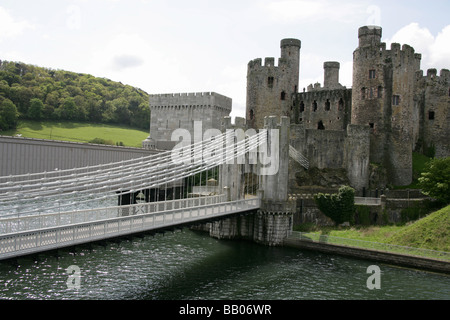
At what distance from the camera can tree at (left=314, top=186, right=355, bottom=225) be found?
24828mm

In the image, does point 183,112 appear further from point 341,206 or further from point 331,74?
point 341,206

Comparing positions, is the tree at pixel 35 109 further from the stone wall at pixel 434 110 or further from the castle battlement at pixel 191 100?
the stone wall at pixel 434 110

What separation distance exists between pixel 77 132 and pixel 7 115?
1083cm

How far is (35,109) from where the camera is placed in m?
60.7

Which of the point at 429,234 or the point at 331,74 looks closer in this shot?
the point at 429,234

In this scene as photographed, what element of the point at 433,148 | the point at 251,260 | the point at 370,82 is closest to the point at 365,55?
the point at 370,82

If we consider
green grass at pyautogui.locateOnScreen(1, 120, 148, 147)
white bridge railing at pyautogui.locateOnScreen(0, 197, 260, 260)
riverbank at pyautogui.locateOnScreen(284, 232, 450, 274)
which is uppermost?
green grass at pyautogui.locateOnScreen(1, 120, 148, 147)

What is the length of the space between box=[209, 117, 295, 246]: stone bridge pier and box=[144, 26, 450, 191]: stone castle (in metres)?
4.35

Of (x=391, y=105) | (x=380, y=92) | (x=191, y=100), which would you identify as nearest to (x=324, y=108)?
(x=380, y=92)

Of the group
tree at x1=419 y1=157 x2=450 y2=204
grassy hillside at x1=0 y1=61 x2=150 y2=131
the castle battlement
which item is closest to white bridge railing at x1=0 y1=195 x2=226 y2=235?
tree at x1=419 y1=157 x2=450 y2=204

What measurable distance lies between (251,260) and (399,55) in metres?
19.0

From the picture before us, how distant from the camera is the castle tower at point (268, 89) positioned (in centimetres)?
3569

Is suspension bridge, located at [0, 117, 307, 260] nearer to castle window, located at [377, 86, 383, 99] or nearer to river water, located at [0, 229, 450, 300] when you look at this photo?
river water, located at [0, 229, 450, 300]
